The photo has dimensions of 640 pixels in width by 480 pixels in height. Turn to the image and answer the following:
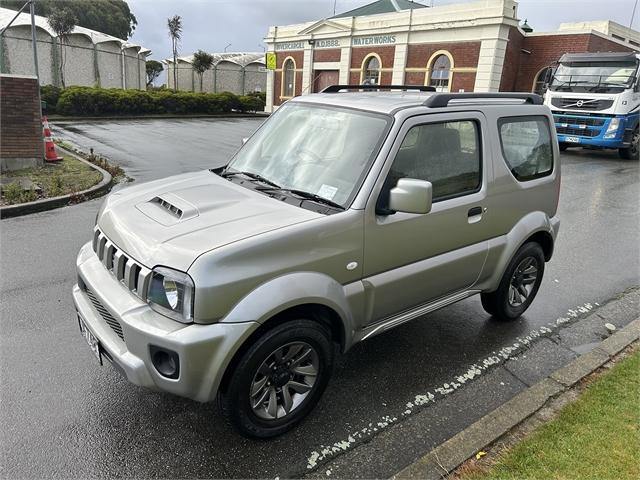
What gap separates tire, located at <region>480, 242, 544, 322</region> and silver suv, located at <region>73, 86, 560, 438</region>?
56mm

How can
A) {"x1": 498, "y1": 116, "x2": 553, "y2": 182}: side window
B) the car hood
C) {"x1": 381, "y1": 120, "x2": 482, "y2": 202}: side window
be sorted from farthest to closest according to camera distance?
{"x1": 498, "y1": 116, "x2": 553, "y2": 182}: side window < {"x1": 381, "y1": 120, "x2": 482, "y2": 202}: side window < the car hood

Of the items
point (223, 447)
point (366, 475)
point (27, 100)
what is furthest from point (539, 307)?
point (27, 100)

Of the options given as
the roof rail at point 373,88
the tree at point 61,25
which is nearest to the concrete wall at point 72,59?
the tree at point 61,25

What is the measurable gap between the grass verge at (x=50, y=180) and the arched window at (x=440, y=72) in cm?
2120

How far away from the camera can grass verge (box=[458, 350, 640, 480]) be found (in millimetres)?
2635

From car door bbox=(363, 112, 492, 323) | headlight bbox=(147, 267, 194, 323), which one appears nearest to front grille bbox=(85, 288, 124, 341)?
headlight bbox=(147, 267, 194, 323)

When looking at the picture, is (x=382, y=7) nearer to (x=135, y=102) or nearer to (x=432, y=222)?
(x=135, y=102)

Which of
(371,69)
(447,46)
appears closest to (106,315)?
(447,46)

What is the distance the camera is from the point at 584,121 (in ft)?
52.4

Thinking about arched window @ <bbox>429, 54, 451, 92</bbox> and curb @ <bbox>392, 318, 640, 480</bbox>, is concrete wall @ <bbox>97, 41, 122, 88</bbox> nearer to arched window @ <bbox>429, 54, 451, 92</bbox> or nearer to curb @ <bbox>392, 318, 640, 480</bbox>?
arched window @ <bbox>429, 54, 451, 92</bbox>

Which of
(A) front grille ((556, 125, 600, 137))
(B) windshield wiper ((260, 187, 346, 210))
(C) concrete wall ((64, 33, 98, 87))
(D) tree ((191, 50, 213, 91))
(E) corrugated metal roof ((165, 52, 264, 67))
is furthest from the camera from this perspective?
(E) corrugated metal roof ((165, 52, 264, 67))

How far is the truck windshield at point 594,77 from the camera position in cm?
1536

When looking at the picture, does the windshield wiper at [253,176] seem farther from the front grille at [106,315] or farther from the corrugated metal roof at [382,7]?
the corrugated metal roof at [382,7]

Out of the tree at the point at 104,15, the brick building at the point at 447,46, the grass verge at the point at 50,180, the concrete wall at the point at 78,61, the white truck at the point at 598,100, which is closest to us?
the grass verge at the point at 50,180
